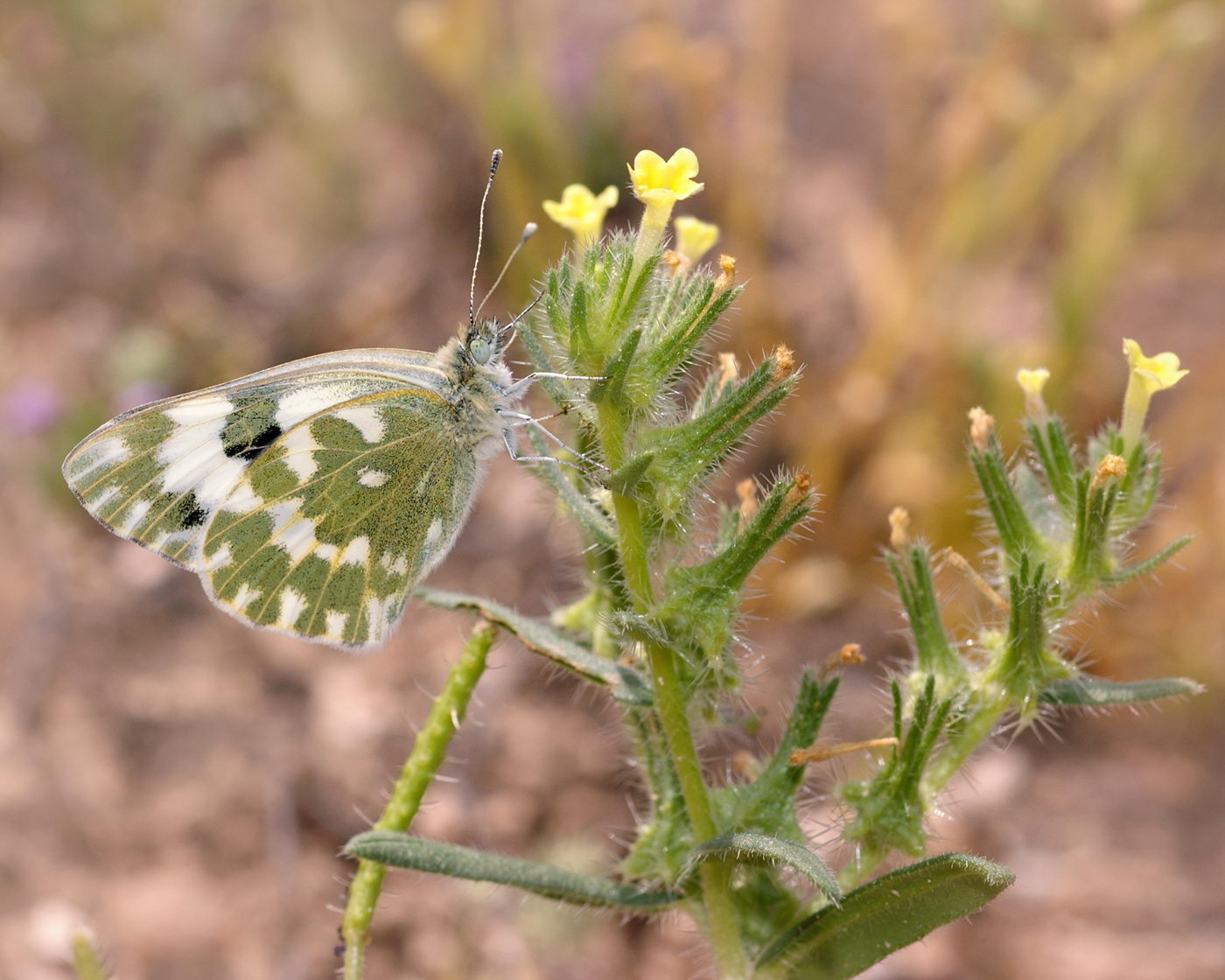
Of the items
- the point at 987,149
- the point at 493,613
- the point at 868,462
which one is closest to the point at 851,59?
the point at 987,149

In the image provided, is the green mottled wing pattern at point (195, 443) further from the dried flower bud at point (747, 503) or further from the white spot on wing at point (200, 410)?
the dried flower bud at point (747, 503)

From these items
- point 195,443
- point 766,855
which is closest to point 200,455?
point 195,443

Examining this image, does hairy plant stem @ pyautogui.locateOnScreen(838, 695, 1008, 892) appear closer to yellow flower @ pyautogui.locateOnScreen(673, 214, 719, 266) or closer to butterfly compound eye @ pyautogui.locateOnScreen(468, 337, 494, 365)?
yellow flower @ pyautogui.locateOnScreen(673, 214, 719, 266)

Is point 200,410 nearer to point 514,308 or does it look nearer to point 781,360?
point 781,360

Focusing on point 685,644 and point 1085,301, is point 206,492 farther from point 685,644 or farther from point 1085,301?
point 1085,301

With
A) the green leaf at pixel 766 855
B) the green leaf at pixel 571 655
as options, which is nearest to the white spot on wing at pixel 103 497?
the green leaf at pixel 571 655
